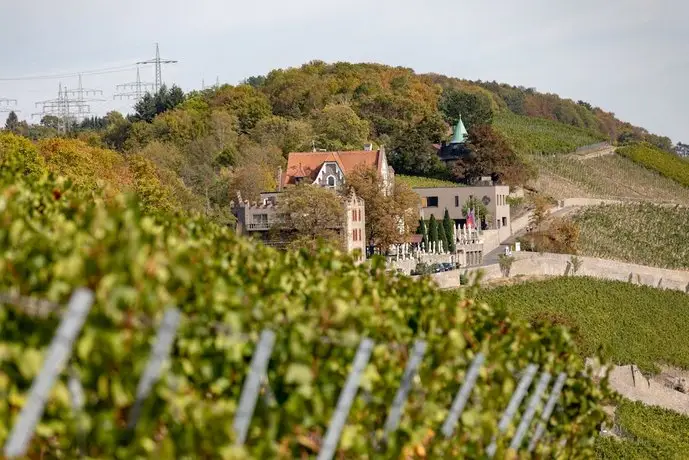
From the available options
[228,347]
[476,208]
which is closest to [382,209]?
[476,208]

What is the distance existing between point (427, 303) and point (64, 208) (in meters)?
2.99

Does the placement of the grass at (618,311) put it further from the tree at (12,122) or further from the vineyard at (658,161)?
the tree at (12,122)

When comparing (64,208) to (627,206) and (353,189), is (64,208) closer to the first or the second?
(353,189)

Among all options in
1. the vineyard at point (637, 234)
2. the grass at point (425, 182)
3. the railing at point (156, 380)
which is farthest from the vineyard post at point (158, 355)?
the grass at point (425, 182)

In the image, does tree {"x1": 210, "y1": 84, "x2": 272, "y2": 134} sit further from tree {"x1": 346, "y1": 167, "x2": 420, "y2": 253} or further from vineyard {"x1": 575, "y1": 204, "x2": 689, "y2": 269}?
tree {"x1": 346, "y1": 167, "x2": 420, "y2": 253}

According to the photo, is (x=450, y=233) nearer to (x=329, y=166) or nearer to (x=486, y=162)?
(x=329, y=166)

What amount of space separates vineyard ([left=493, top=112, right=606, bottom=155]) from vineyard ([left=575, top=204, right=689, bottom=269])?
31.1 meters

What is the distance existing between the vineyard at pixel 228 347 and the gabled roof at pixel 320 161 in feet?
203

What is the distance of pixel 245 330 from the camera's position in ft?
20.6

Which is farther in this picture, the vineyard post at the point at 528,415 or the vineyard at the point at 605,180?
the vineyard at the point at 605,180

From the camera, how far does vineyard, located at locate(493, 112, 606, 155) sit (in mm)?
141750

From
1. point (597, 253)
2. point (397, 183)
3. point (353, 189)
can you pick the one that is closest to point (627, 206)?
point (597, 253)

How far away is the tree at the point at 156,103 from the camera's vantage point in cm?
11538

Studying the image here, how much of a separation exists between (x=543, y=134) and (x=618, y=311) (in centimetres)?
9754
